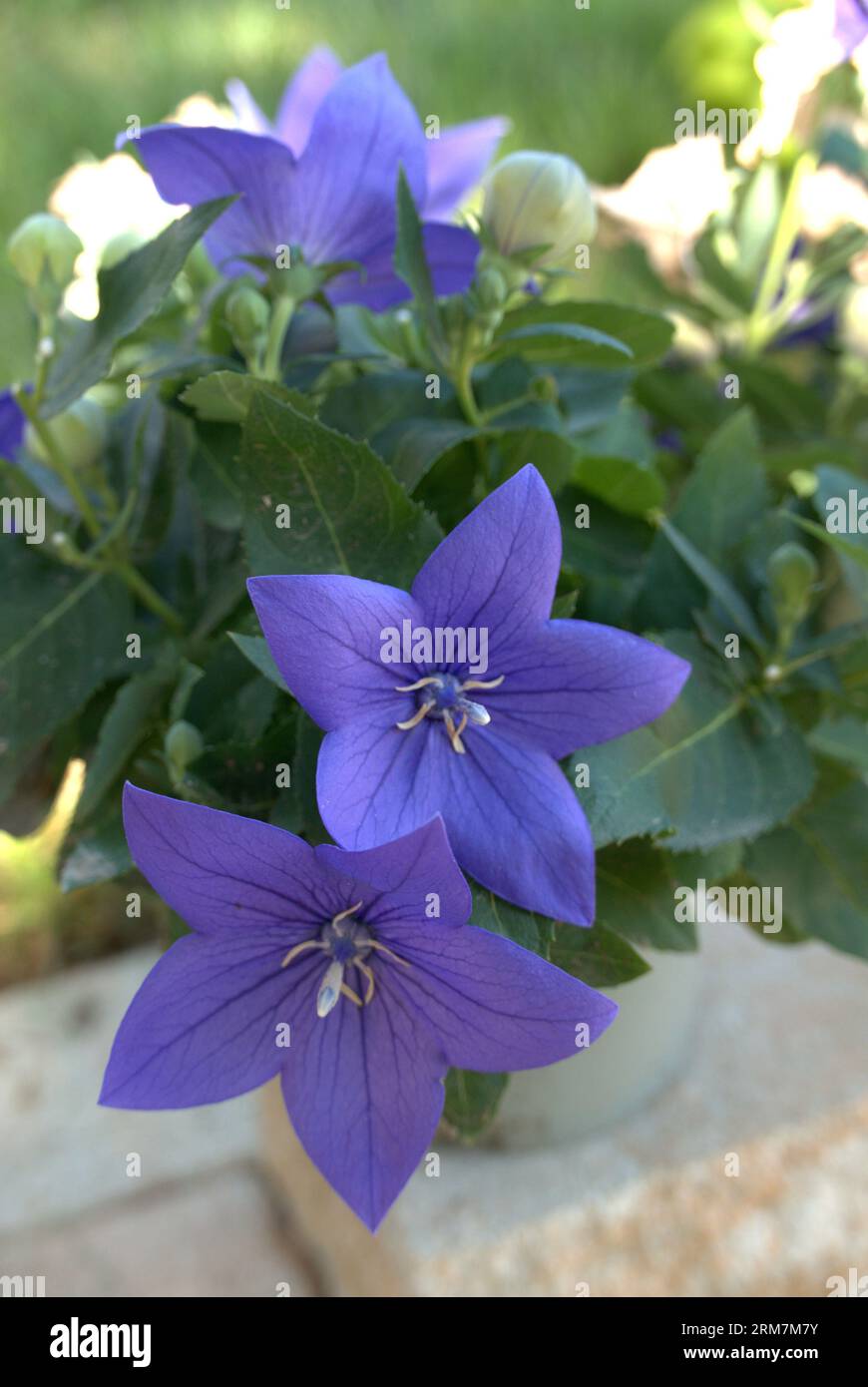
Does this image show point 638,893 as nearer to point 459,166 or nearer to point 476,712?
point 476,712

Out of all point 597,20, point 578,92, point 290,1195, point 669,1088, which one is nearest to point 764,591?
point 669,1088

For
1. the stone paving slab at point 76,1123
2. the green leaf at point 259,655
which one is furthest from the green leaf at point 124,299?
the stone paving slab at point 76,1123

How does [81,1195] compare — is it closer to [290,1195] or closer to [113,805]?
[290,1195]

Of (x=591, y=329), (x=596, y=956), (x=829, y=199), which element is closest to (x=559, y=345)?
(x=591, y=329)

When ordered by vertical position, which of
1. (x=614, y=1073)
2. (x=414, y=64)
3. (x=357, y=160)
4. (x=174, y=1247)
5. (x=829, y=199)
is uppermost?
(x=414, y=64)

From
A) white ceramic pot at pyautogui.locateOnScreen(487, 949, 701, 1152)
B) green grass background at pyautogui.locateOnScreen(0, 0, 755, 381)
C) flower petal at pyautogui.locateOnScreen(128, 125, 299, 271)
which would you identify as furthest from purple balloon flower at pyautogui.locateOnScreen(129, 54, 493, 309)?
green grass background at pyautogui.locateOnScreen(0, 0, 755, 381)

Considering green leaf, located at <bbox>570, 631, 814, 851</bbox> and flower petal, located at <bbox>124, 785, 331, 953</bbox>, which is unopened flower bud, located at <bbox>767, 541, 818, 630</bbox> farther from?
flower petal, located at <bbox>124, 785, 331, 953</bbox>
